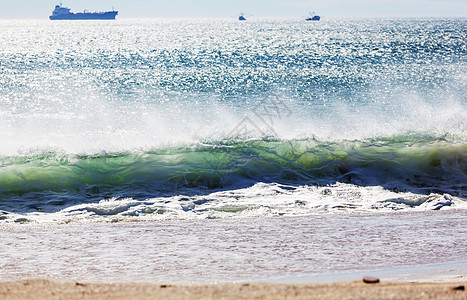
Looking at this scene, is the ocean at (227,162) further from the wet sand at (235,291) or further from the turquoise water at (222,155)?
the wet sand at (235,291)

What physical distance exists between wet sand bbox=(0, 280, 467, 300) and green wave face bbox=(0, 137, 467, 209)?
4731mm

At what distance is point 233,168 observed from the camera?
10055 mm

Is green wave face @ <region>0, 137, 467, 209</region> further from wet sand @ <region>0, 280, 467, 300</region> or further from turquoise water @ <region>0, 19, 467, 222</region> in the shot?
wet sand @ <region>0, 280, 467, 300</region>

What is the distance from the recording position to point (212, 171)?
981cm

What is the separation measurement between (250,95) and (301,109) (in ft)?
21.0

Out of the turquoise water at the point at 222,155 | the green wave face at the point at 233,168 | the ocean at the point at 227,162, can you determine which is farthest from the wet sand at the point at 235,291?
the green wave face at the point at 233,168

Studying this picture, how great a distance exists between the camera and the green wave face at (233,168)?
8.92 metres

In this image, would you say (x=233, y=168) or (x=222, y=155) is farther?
(x=222, y=155)

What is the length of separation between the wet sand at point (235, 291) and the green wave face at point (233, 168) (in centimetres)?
473

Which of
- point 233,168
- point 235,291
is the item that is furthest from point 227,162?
point 235,291

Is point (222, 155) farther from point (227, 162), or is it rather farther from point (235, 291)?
point (235, 291)

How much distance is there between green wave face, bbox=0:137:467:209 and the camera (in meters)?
8.92

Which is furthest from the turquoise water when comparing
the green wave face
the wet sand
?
the wet sand

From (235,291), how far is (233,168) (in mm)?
6670
